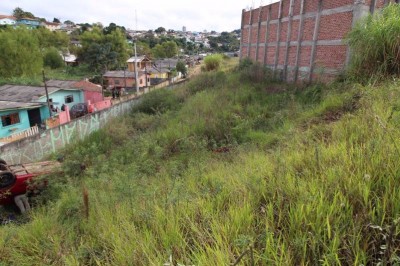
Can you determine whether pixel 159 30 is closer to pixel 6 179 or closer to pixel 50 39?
pixel 50 39

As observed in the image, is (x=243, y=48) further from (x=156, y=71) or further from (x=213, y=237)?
(x=156, y=71)

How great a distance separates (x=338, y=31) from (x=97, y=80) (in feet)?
116

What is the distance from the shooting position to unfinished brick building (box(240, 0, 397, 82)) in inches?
296

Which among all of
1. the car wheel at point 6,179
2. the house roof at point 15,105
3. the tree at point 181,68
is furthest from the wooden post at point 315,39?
the tree at point 181,68

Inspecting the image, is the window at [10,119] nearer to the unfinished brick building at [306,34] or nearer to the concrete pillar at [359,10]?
the unfinished brick building at [306,34]

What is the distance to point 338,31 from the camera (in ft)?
25.6

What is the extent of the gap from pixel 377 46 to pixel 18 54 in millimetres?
35706

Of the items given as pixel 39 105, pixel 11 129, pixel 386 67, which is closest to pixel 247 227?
pixel 386 67

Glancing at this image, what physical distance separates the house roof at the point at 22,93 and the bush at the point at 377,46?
19.7 meters

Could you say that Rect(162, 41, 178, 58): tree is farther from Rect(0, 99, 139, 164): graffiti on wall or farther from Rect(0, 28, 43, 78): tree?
Rect(0, 99, 139, 164): graffiti on wall

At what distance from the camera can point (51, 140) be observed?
10078mm

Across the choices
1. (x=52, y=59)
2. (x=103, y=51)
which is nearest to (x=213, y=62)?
(x=103, y=51)

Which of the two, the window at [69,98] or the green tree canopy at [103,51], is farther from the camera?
the green tree canopy at [103,51]

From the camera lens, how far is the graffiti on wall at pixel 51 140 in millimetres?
8522
